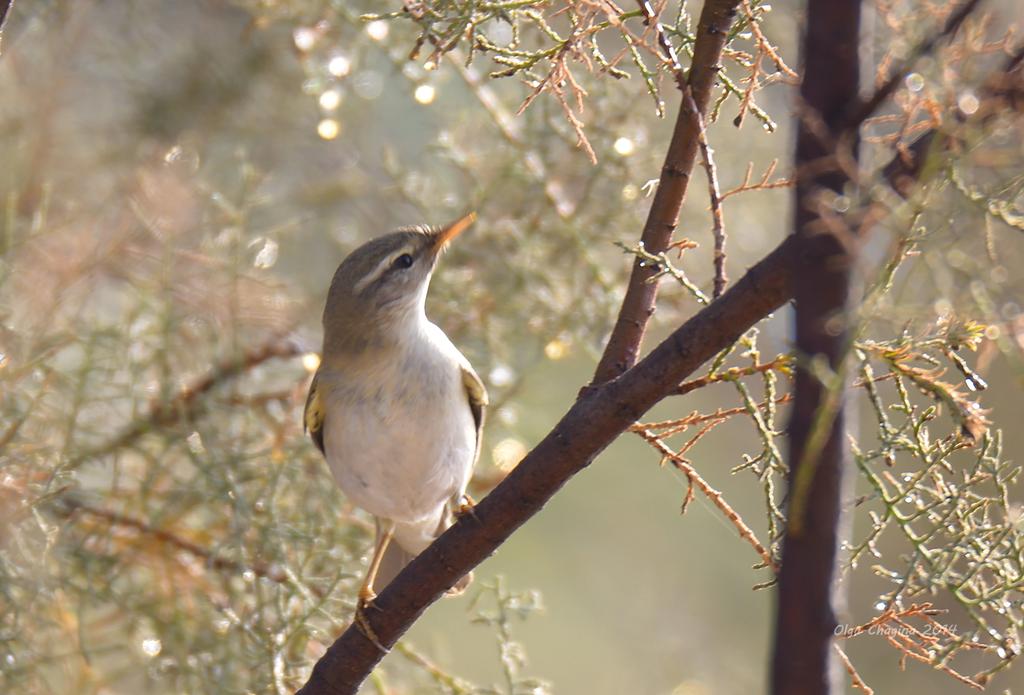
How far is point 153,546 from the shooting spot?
1.78 m

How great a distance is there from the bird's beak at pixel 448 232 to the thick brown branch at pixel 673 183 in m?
0.76

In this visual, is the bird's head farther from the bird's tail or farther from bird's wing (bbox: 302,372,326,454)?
the bird's tail

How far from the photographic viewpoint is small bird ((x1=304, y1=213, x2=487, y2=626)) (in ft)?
5.51

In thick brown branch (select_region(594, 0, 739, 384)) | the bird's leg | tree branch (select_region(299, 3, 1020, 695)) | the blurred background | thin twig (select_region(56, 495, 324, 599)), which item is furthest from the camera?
thin twig (select_region(56, 495, 324, 599))

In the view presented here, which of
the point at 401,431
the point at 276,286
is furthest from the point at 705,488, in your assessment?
the point at 276,286

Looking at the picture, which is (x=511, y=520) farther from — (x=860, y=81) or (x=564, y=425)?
(x=860, y=81)

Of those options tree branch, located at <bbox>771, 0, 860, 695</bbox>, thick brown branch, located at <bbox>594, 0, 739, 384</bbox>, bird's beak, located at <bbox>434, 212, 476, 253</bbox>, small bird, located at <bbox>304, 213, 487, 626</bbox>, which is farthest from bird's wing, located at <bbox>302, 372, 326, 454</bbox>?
tree branch, located at <bbox>771, 0, 860, 695</bbox>

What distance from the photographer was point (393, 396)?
66.2 inches

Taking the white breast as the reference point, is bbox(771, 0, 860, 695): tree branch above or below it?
below

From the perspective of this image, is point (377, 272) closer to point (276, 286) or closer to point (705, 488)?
point (276, 286)

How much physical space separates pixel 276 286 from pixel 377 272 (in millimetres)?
290

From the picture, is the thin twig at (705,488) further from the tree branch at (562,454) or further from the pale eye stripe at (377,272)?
the pale eye stripe at (377,272)

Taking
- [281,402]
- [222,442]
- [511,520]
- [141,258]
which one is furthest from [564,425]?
[141,258]

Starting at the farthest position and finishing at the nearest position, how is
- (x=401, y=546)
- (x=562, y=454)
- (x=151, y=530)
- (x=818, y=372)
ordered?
1. (x=401, y=546)
2. (x=151, y=530)
3. (x=562, y=454)
4. (x=818, y=372)
